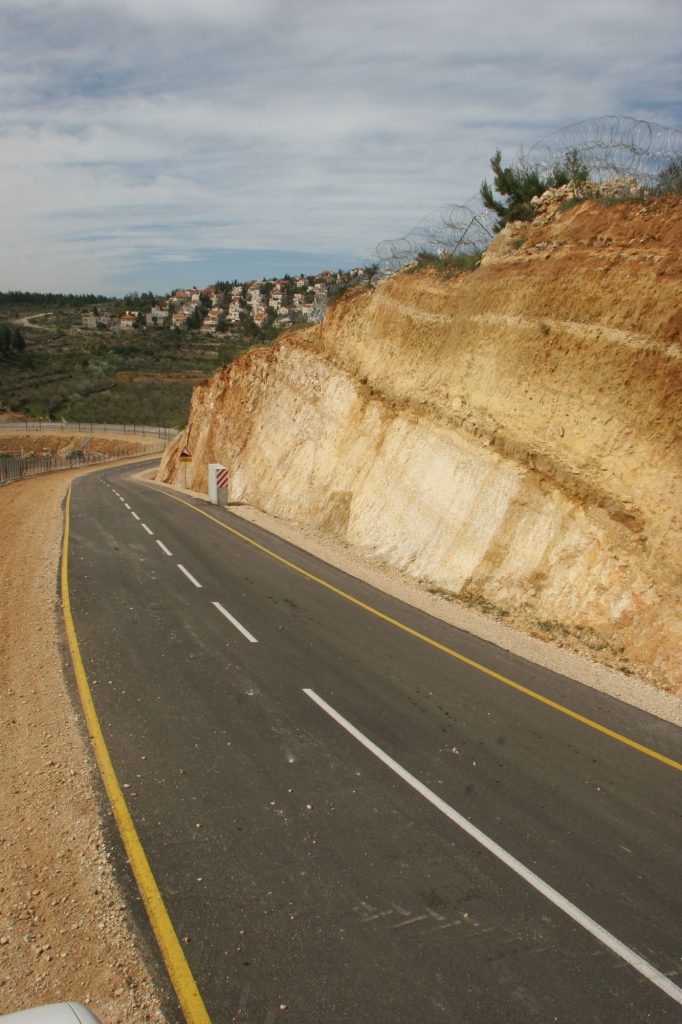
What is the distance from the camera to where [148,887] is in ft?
18.0

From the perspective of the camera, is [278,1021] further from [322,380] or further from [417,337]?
[322,380]

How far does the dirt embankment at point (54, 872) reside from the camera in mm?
4512

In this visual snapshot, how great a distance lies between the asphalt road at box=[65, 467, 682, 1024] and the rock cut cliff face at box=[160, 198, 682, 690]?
250 cm

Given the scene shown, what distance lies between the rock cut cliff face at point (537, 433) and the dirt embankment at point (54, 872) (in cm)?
852

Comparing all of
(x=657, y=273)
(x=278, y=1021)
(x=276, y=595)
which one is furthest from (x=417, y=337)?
(x=278, y=1021)

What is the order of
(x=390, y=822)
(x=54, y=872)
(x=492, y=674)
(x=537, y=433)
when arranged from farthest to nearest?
(x=537, y=433), (x=492, y=674), (x=390, y=822), (x=54, y=872)

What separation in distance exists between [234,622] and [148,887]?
23.6 feet

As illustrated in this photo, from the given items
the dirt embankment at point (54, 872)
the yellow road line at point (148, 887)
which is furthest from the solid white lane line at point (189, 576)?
the yellow road line at point (148, 887)

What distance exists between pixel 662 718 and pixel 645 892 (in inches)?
161

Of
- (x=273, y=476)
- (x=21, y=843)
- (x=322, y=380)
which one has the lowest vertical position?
(x=21, y=843)

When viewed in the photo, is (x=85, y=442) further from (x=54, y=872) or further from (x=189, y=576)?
(x=54, y=872)

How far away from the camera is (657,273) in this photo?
1345cm

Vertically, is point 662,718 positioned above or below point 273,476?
below

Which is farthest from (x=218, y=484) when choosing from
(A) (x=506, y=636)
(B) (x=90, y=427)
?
(B) (x=90, y=427)
